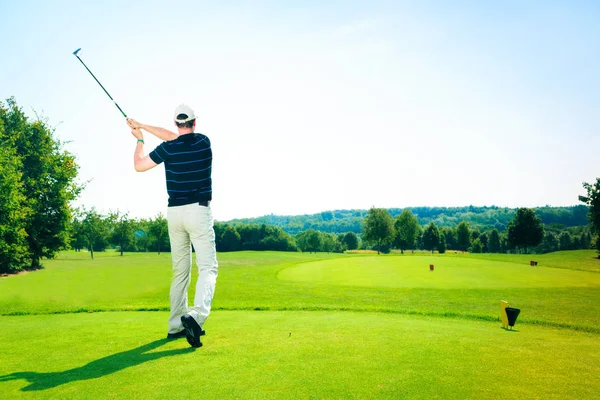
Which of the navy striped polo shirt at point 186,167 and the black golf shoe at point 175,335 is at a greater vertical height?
the navy striped polo shirt at point 186,167

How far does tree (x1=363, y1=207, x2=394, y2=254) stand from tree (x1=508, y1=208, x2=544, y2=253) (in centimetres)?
2299

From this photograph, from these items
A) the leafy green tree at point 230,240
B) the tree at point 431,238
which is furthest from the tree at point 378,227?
the leafy green tree at point 230,240

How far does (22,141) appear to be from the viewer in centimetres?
3584

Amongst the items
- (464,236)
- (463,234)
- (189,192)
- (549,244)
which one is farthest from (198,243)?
(549,244)

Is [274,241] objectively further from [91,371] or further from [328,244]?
[91,371]

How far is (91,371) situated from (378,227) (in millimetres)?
84816

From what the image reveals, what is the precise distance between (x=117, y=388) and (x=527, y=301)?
14834 mm

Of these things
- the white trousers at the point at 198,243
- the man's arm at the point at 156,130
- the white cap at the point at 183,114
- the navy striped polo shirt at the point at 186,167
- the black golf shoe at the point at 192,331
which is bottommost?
the black golf shoe at the point at 192,331

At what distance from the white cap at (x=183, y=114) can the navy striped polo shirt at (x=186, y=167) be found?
0.21 m

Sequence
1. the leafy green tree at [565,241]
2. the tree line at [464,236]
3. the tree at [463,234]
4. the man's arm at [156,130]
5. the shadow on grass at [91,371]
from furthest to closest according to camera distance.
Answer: the leafy green tree at [565,241] < the tree at [463,234] < the tree line at [464,236] < the man's arm at [156,130] < the shadow on grass at [91,371]

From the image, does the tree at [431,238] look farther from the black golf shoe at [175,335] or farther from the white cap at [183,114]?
the white cap at [183,114]

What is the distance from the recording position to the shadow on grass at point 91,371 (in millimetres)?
3441

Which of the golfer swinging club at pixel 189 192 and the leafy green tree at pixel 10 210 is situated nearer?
the golfer swinging club at pixel 189 192

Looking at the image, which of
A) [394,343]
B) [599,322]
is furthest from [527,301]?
[394,343]
